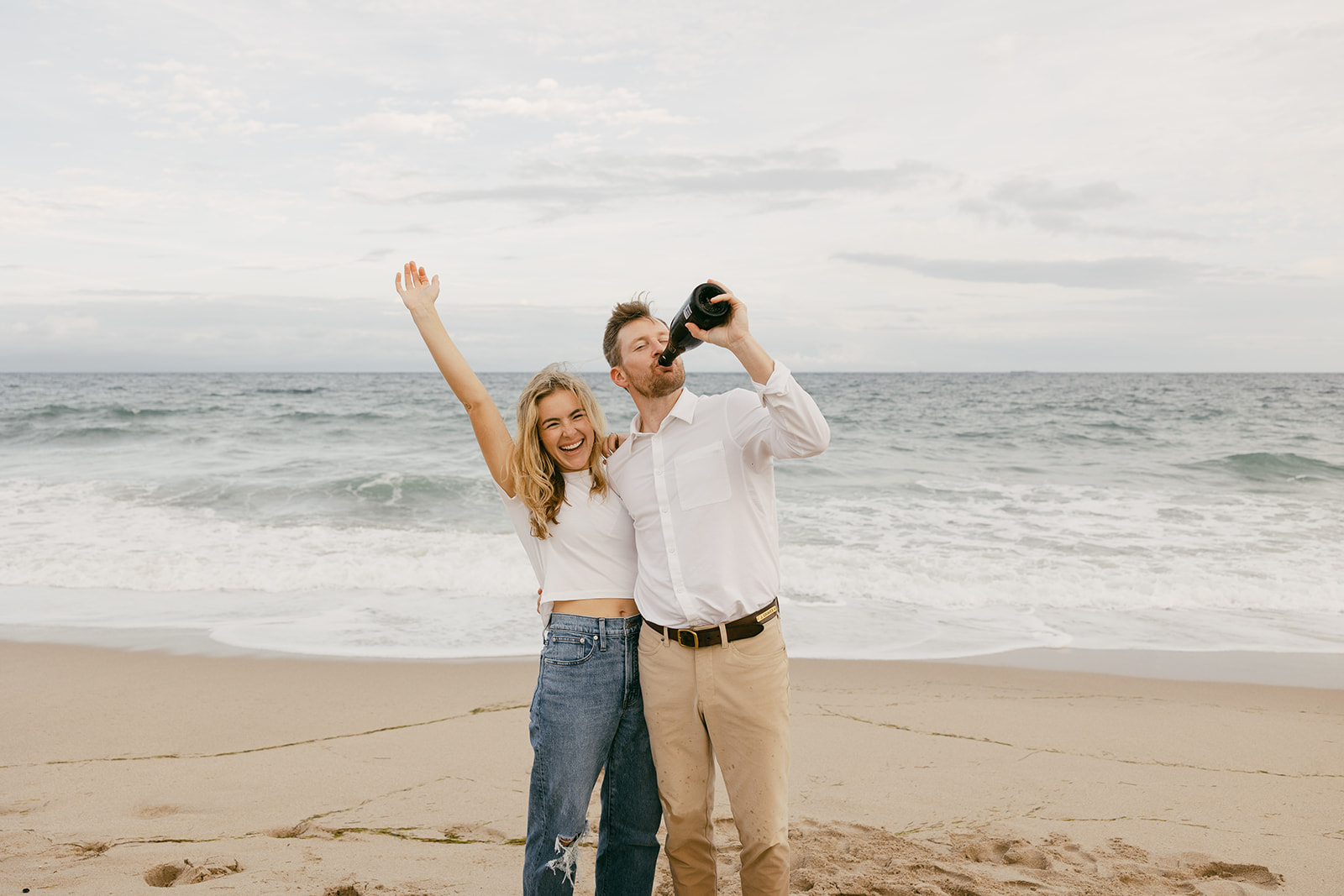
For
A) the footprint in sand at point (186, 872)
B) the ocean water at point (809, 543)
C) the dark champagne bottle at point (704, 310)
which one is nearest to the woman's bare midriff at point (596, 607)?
the dark champagne bottle at point (704, 310)

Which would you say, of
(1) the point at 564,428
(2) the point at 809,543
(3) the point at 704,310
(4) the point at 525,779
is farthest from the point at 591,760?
(2) the point at 809,543

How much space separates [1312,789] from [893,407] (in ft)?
96.6

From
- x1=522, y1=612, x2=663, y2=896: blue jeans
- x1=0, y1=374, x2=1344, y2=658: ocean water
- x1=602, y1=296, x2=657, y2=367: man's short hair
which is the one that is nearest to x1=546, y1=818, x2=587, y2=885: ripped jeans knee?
x1=522, y1=612, x2=663, y2=896: blue jeans

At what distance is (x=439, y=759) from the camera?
4.45 m

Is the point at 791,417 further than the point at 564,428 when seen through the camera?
No

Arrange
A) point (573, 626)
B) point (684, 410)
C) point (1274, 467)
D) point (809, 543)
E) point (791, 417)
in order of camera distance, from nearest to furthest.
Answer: point (791, 417) < point (573, 626) < point (684, 410) < point (809, 543) < point (1274, 467)

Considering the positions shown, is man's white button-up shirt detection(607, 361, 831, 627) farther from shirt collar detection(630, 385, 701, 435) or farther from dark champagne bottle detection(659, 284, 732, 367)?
dark champagne bottle detection(659, 284, 732, 367)

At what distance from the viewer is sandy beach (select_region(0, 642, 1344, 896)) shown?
10.8 feet

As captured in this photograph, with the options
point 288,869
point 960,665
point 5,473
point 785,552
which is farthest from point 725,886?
point 5,473

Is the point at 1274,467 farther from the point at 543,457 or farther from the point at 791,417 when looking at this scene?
the point at 543,457

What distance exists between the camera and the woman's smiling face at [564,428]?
2713 mm

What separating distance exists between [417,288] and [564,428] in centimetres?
73

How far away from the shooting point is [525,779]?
4203mm

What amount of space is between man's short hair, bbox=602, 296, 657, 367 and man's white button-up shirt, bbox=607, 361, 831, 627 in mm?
307
